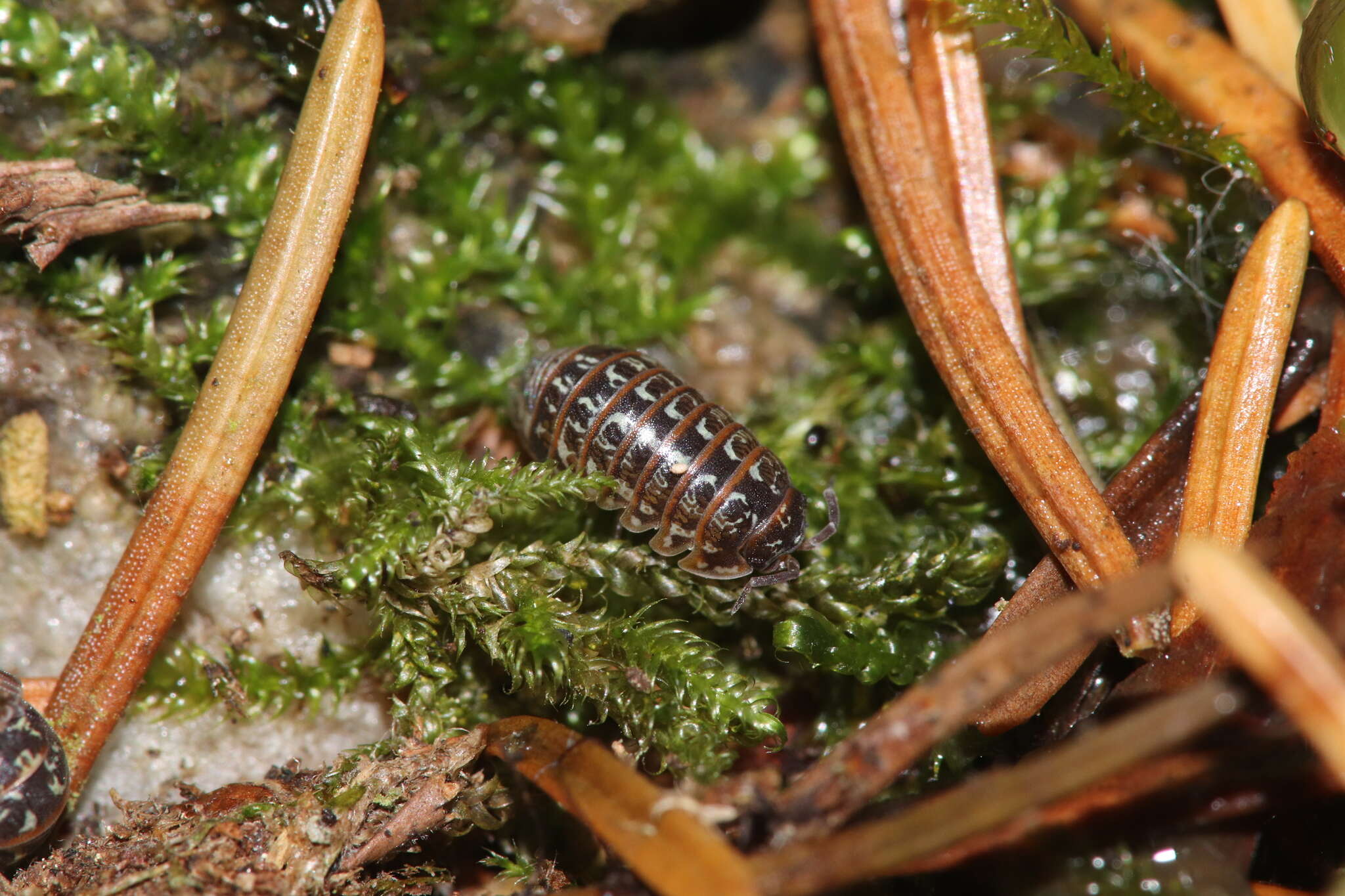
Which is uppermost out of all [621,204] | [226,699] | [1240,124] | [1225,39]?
[1225,39]

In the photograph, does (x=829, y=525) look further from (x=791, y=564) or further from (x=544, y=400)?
(x=544, y=400)

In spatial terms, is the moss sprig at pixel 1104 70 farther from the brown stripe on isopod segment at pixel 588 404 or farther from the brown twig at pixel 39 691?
the brown twig at pixel 39 691

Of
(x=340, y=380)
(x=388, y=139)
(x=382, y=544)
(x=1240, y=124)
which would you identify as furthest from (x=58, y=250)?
(x=1240, y=124)

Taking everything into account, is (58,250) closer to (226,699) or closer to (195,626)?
(195,626)

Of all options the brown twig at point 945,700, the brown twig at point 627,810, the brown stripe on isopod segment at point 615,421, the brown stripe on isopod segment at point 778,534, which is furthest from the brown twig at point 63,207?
the brown twig at point 945,700


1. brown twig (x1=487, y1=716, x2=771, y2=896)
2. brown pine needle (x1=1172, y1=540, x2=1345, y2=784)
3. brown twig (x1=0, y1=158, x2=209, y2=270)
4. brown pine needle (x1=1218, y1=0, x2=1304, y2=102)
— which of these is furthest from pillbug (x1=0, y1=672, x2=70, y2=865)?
brown pine needle (x1=1218, y1=0, x2=1304, y2=102)

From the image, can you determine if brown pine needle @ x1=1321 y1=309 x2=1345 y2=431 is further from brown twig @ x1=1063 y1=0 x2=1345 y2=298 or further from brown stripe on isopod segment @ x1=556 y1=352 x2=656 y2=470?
brown stripe on isopod segment @ x1=556 y1=352 x2=656 y2=470

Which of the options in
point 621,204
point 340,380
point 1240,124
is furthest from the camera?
point 621,204

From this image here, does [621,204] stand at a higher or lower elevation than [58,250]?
higher
